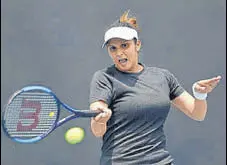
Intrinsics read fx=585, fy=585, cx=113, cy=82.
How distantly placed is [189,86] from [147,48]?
0.37 m

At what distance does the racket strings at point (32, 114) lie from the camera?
2.04m

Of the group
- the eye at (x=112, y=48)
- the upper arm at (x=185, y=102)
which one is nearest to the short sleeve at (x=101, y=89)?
the eye at (x=112, y=48)

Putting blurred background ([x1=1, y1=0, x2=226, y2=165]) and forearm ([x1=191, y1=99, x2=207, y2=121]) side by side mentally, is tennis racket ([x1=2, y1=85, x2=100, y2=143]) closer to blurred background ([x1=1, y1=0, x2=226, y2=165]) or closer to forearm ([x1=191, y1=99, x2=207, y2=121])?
forearm ([x1=191, y1=99, x2=207, y2=121])

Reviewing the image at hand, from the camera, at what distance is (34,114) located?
2.13 m

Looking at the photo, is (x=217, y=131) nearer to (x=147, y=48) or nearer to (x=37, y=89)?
(x=147, y=48)

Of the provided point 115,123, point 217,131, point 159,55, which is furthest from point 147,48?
point 115,123

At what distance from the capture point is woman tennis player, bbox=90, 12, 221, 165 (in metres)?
2.08

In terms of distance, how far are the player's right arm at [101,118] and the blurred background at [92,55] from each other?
1.53m

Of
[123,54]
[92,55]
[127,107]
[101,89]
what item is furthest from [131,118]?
[92,55]

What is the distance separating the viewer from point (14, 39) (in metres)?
3.52

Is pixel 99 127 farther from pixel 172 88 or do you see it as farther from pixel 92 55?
pixel 92 55

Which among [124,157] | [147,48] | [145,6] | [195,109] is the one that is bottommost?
[124,157]

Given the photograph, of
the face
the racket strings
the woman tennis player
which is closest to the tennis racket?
the racket strings

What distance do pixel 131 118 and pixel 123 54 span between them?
0.85 ft
